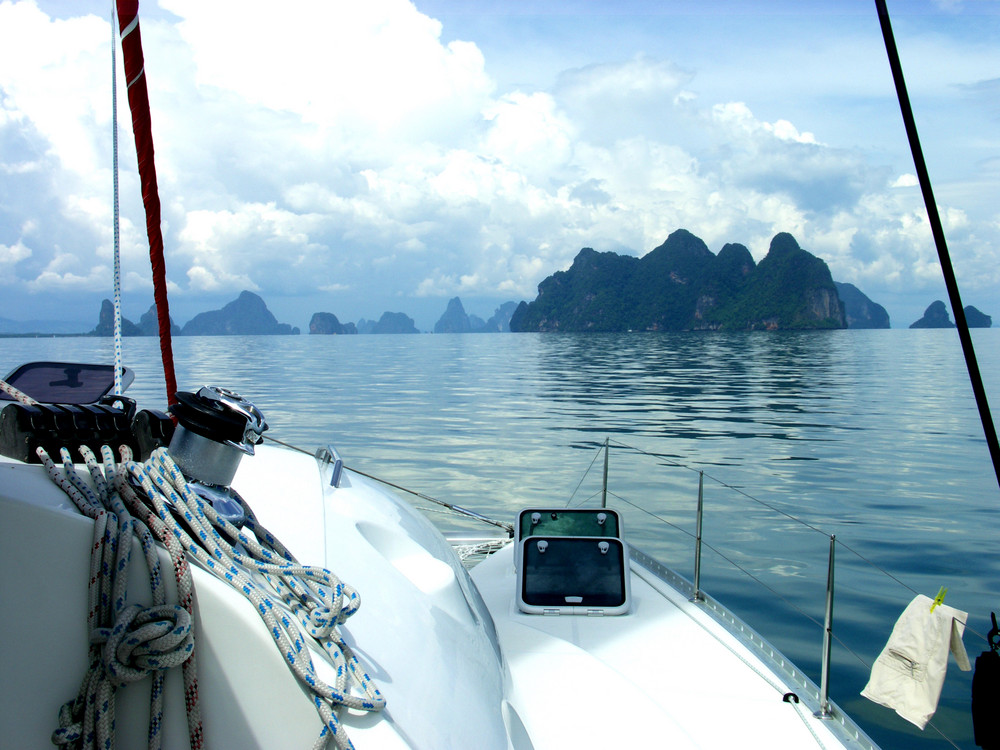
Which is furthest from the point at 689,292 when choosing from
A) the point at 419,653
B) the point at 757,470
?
the point at 419,653

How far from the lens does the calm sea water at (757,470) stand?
16.1 ft

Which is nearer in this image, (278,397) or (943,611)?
(943,611)

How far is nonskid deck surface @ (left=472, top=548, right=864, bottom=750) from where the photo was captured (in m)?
1.99

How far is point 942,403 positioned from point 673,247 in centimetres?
9306

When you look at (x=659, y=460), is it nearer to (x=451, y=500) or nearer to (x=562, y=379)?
(x=451, y=500)

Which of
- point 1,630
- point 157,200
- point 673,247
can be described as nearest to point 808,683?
point 1,630

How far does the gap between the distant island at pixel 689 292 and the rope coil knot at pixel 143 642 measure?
93.4m

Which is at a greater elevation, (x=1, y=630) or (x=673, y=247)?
(x=673, y=247)

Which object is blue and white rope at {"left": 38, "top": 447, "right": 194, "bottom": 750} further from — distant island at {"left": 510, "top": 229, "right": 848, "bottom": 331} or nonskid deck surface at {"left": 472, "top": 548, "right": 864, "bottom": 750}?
distant island at {"left": 510, "top": 229, "right": 848, "bottom": 331}

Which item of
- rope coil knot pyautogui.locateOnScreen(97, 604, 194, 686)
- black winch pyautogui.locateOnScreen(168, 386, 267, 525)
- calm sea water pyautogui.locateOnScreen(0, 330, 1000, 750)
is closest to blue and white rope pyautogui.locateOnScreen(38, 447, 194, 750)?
rope coil knot pyautogui.locateOnScreen(97, 604, 194, 686)

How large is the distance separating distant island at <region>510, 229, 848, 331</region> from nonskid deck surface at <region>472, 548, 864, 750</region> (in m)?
91.1

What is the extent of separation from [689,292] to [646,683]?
10260 centimetres

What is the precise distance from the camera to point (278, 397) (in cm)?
1767

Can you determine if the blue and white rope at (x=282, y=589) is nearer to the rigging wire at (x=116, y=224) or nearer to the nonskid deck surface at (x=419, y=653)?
the nonskid deck surface at (x=419, y=653)
